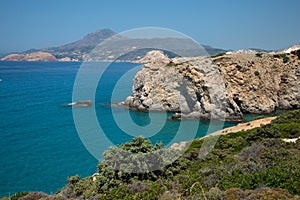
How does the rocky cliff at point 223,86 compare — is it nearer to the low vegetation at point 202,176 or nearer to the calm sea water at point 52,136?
the calm sea water at point 52,136

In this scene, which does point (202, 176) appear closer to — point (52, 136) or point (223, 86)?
point (52, 136)

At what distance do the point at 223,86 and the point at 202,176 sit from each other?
36.8m

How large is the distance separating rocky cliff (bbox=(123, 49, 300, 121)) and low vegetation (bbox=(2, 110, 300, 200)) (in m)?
25.2

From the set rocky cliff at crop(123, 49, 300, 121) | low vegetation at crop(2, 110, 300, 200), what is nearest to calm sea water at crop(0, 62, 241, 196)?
rocky cliff at crop(123, 49, 300, 121)

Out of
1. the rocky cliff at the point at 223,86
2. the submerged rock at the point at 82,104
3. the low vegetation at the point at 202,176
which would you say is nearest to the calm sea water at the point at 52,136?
the submerged rock at the point at 82,104

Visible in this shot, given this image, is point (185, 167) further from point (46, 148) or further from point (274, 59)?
point (274, 59)

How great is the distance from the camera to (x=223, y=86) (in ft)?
143

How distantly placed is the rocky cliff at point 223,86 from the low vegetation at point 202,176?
25222 millimetres

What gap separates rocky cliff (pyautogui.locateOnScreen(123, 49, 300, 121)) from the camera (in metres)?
42.1

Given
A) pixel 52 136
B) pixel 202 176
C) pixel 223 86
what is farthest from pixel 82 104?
pixel 202 176

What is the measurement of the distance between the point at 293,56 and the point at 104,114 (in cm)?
3232

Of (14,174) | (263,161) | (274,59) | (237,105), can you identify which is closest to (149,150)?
(263,161)

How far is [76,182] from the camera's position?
452 inches

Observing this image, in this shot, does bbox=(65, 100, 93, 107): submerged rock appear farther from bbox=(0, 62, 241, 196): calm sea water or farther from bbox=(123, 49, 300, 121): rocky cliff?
bbox=(123, 49, 300, 121): rocky cliff
